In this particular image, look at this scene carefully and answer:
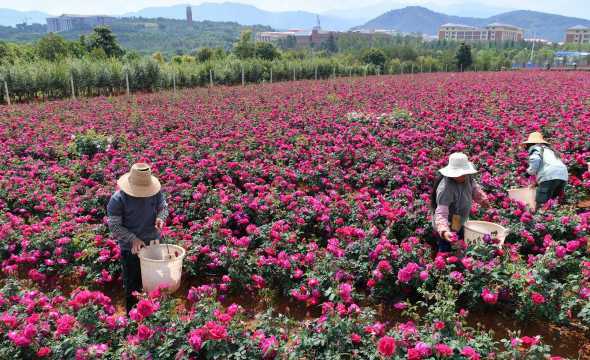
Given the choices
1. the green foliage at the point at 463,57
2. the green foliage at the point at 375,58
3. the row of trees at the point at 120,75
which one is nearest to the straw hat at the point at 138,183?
the row of trees at the point at 120,75

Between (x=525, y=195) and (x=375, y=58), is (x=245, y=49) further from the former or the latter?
(x=525, y=195)

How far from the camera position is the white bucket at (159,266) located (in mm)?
3794

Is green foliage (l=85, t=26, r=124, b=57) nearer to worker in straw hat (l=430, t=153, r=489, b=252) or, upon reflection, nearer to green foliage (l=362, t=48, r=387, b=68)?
green foliage (l=362, t=48, r=387, b=68)

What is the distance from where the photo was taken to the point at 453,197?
13.0ft

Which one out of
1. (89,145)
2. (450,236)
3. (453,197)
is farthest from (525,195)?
(89,145)

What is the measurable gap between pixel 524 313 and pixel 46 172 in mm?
6676

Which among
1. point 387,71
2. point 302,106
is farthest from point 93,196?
point 387,71

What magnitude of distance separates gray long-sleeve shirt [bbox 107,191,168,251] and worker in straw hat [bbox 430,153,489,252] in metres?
2.38

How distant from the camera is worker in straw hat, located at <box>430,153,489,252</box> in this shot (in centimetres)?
384

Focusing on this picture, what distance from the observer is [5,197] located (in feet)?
19.7

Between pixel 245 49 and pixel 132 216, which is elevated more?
pixel 245 49

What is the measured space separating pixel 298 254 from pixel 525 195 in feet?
10.6

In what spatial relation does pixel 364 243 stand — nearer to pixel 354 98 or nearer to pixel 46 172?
pixel 46 172

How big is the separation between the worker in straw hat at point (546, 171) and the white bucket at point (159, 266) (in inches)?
160
